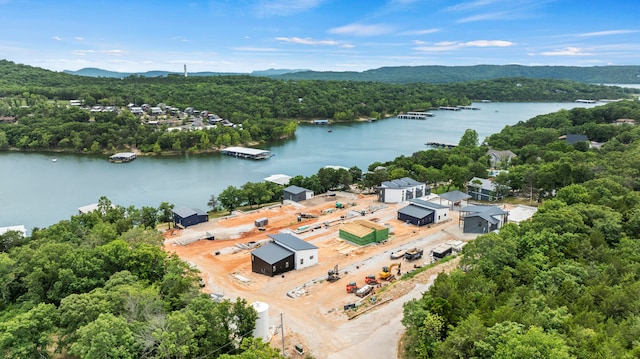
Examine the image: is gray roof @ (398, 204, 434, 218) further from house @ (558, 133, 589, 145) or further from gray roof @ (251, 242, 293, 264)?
house @ (558, 133, 589, 145)

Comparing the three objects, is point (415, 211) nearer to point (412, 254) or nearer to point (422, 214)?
point (422, 214)

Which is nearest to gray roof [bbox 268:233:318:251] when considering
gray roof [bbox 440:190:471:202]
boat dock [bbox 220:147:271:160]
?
gray roof [bbox 440:190:471:202]

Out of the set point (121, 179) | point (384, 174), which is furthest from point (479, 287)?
point (121, 179)

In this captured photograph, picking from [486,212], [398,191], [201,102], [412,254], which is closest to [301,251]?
[412,254]

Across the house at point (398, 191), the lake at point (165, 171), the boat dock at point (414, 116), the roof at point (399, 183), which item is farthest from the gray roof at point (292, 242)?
the boat dock at point (414, 116)

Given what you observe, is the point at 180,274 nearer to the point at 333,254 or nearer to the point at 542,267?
the point at 333,254

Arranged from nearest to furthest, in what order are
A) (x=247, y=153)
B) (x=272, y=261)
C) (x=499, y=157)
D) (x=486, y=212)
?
(x=272, y=261), (x=486, y=212), (x=499, y=157), (x=247, y=153)
